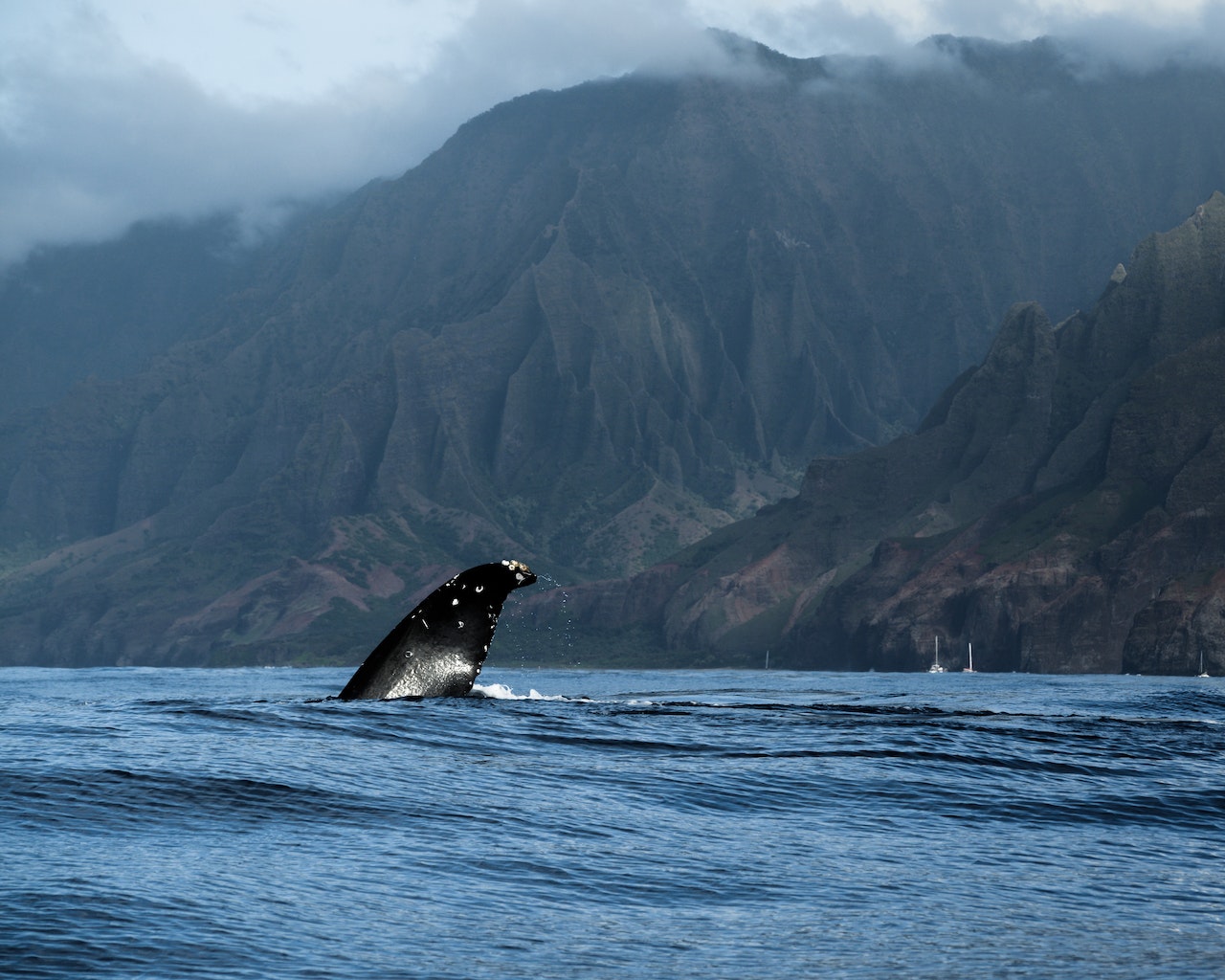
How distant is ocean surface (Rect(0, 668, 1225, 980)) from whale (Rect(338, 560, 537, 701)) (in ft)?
7.95

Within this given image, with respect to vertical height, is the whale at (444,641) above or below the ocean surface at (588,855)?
above

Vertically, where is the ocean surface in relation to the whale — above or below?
below

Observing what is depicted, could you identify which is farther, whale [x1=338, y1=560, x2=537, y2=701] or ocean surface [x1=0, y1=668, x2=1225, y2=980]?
whale [x1=338, y1=560, x2=537, y2=701]

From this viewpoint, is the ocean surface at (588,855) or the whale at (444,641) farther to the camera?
the whale at (444,641)

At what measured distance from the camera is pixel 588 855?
17938 mm

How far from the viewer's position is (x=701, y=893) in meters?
16.0

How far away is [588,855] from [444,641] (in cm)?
1720

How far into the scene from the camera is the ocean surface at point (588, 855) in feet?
43.5

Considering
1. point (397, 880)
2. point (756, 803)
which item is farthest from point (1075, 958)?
point (756, 803)

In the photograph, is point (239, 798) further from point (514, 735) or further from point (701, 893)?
point (514, 735)

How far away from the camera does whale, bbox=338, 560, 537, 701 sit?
33.3 m

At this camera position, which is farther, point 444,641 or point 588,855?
point 444,641

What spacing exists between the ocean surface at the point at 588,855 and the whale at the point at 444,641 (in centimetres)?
242

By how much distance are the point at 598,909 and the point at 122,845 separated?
564cm
